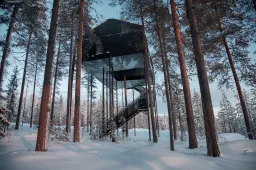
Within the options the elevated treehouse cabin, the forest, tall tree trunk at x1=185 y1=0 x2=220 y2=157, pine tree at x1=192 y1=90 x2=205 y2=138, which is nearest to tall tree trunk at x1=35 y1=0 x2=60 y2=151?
the forest

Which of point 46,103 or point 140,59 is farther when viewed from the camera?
point 140,59

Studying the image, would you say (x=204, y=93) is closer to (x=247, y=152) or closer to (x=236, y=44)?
(x=247, y=152)

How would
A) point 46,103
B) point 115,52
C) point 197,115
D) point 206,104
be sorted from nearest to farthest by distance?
point 206,104 < point 46,103 < point 115,52 < point 197,115

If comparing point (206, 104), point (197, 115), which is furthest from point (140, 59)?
point (197, 115)

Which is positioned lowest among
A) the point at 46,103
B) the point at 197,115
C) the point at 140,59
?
the point at 197,115

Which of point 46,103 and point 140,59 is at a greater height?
point 140,59

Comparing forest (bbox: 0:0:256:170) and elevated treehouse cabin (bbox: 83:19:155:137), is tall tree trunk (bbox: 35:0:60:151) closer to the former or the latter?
forest (bbox: 0:0:256:170)

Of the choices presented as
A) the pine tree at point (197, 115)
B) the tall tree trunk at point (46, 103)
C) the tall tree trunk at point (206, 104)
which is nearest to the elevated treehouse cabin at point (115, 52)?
the tall tree trunk at point (46, 103)

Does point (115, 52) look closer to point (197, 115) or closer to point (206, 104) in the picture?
point (206, 104)

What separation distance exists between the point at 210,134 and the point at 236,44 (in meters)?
9.23

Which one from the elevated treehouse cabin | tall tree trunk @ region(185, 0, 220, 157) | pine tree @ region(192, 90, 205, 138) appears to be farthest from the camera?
pine tree @ region(192, 90, 205, 138)

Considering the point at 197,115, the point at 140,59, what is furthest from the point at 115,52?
the point at 197,115

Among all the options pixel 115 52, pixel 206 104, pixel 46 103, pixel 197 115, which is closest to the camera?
pixel 206 104

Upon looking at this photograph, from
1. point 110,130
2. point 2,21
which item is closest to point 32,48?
point 2,21
